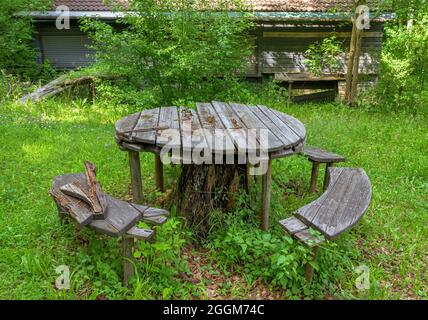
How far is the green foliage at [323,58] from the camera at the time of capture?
34.0 feet

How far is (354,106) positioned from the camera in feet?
30.0

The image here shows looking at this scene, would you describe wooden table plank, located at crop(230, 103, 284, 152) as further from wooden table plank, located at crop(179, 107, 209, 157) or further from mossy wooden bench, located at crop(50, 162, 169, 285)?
mossy wooden bench, located at crop(50, 162, 169, 285)

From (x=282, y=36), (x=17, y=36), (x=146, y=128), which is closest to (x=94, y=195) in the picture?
(x=146, y=128)

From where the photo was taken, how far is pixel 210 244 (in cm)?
313

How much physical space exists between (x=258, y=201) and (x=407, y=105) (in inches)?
272

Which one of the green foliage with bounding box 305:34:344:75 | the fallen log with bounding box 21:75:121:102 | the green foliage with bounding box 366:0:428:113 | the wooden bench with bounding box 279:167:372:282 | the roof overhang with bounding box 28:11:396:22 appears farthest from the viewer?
the green foliage with bounding box 305:34:344:75

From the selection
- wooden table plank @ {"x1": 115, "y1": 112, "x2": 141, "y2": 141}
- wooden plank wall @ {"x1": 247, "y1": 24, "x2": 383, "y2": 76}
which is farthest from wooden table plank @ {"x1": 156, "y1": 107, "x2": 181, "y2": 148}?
wooden plank wall @ {"x1": 247, "y1": 24, "x2": 383, "y2": 76}

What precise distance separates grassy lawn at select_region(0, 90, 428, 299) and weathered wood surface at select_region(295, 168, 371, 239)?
9.2 inches

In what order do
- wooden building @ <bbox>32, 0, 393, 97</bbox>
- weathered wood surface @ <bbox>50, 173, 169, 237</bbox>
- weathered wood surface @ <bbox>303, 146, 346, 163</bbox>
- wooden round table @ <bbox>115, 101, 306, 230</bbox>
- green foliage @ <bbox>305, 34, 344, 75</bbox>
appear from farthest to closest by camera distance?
1. green foliage @ <bbox>305, 34, 344, 75</bbox>
2. wooden building @ <bbox>32, 0, 393, 97</bbox>
3. weathered wood surface @ <bbox>303, 146, 346, 163</bbox>
4. wooden round table @ <bbox>115, 101, 306, 230</bbox>
5. weathered wood surface @ <bbox>50, 173, 169, 237</bbox>

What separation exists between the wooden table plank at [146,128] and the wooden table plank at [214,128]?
42cm

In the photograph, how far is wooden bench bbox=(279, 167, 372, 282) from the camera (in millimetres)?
2486

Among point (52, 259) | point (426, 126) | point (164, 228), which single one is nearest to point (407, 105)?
point (426, 126)

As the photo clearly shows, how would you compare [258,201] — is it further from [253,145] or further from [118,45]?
[118,45]

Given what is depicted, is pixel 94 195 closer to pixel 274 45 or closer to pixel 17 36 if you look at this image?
pixel 17 36
